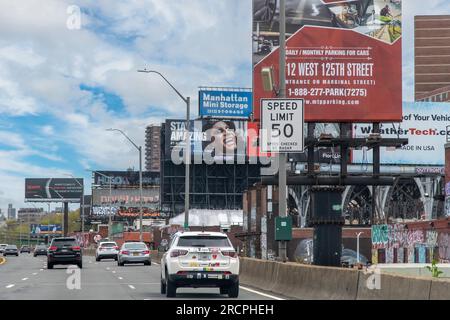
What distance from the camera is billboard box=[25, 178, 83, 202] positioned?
172 metres

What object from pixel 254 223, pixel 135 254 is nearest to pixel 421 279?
pixel 135 254

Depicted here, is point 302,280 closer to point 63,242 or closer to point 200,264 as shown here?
point 200,264

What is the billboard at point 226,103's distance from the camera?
104812 mm

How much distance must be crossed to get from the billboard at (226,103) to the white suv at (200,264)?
270 ft

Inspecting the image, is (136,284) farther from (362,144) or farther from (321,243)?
(362,144)

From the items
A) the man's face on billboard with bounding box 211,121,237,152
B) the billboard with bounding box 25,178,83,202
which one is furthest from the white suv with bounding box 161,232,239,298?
the billboard with bounding box 25,178,83,202

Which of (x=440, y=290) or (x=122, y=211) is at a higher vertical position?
(x=122, y=211)

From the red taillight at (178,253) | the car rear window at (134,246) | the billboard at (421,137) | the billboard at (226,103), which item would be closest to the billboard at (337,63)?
the red taillight at (178,253)

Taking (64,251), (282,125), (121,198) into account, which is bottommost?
(64,251)

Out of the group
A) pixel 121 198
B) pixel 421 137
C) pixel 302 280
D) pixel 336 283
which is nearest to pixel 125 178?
pixel 121 198

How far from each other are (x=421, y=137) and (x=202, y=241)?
70.7m

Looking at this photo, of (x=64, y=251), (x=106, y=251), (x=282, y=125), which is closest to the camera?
(x=282, y=125)

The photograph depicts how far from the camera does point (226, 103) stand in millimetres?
105625

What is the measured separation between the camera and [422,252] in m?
43.8
